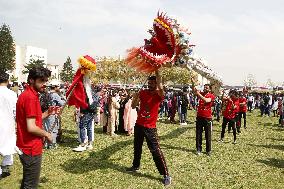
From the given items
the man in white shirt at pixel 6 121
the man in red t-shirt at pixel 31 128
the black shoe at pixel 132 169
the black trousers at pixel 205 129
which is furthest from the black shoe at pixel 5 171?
the black trousers at pixel 205 129

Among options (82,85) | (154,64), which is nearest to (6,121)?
(82,85)

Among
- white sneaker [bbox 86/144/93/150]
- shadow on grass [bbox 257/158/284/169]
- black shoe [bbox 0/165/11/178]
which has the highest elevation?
white sneaker [bbox 86/144/93/150]

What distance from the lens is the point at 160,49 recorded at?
8297 millimetres

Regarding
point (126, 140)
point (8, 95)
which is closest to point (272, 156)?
point (126, 140)

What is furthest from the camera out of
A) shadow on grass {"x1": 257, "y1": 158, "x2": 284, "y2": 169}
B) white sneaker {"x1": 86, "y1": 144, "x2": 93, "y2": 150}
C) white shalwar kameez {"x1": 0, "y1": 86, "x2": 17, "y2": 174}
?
white sneaker {"x1": 86, "y1": 144, "x2": 93, "y2": 150}

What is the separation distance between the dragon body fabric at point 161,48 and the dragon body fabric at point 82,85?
2.91 ft

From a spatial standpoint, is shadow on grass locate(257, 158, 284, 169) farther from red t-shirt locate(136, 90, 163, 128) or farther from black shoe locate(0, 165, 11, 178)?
black shoe locate(0, 165, 11, 178)

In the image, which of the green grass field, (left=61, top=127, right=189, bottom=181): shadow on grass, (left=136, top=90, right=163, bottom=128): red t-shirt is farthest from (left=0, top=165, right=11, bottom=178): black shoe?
(left=136, top=90, right=163, bottom=128): red t-shirt

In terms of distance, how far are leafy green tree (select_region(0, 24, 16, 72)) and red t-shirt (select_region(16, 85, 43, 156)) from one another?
250 feet

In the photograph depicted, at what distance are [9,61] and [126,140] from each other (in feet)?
236

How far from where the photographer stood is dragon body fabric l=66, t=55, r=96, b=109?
787 centimetres

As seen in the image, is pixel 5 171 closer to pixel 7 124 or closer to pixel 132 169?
pixel 7 124

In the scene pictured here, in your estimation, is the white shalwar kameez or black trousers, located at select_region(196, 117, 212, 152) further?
black trousers, located at select_region(196, 117, 212, 152)

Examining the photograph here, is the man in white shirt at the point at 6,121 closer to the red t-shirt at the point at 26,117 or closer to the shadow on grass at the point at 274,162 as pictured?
the red t-shirt at the point at 26,117
